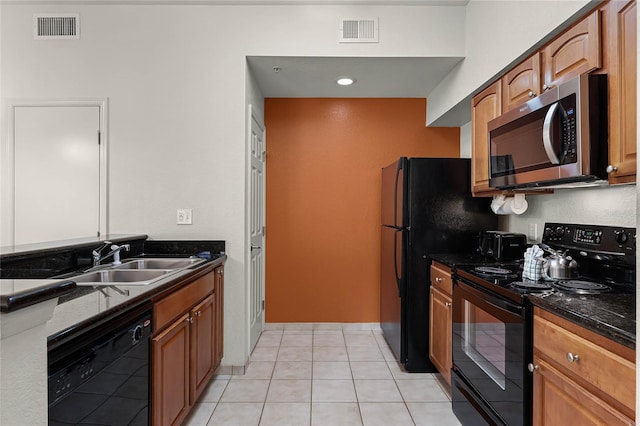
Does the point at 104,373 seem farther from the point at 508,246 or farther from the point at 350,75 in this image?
the point at 350,75

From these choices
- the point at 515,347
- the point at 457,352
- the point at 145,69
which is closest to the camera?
the point at 515,347

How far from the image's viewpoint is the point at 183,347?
1.93 meters

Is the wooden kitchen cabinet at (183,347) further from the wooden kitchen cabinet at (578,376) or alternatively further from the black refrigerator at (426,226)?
the wooden kitchen cabinet at (578,376)

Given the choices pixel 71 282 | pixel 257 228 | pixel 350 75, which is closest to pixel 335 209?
pixel 257 228

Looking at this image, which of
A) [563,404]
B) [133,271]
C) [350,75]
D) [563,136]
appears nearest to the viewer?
[563,404]

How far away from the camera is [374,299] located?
379 cm

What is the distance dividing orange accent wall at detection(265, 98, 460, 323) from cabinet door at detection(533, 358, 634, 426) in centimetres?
240

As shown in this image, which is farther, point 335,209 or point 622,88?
point 335,209

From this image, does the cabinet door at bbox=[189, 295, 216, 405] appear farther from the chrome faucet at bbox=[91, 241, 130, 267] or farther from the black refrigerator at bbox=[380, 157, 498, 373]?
the black refrigerator at bbox=[380, 157, 498, 373]

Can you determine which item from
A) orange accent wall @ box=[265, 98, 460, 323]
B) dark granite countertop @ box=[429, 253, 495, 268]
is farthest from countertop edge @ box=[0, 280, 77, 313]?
orange accent wall @ box=[265, 98, 460, 323]

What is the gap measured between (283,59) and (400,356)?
8.29ft

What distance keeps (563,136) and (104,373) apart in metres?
2.02

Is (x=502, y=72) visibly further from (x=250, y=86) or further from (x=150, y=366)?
(x=150, y=366)

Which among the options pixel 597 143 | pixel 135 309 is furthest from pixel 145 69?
pixel 597 143
